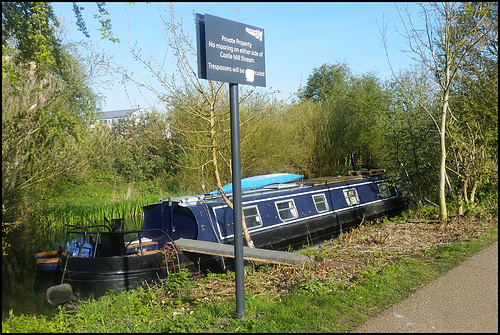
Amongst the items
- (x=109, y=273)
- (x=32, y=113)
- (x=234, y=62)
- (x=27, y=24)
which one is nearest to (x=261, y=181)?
(x=109, y=273)

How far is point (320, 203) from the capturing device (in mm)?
12594

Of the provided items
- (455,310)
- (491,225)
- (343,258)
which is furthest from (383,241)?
(455,310)

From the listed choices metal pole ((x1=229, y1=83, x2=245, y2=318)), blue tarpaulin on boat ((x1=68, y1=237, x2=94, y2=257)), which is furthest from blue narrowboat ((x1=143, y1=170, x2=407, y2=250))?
metal pole ((x1=229, y1=83, x2=245, y2=318))

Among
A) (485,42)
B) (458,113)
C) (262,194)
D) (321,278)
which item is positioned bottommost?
(321,278)

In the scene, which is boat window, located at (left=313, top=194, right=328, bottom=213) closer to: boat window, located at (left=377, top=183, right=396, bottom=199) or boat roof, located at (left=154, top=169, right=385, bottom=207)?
boat roof, located at (left=154, top=169, right=385, bottom=207)

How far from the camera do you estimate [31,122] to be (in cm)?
1125

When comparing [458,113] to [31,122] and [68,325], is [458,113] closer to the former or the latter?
[68,325]

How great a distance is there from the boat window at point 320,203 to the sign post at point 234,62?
25.7 ft

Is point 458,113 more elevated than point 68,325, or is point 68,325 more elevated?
point 458,113

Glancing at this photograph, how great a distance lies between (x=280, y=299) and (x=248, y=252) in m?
2.16

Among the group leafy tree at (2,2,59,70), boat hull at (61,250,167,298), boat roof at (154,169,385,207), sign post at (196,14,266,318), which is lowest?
boat hull at (61,250,167,298)

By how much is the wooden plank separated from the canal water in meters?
2.53

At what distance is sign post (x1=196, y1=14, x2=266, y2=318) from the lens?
460 centimetres

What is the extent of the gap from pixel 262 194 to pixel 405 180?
164 inches
